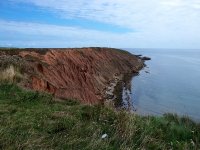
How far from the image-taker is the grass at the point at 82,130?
19.9 feet

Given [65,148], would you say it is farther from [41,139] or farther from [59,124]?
[59,124]

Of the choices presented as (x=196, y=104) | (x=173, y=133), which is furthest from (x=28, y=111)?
(x=196, y=104)

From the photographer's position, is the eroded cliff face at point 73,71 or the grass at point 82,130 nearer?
the grass at point 82,130

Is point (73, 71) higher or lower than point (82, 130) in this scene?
lower

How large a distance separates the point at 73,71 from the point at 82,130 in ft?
99.2

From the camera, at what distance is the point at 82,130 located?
22.6ft

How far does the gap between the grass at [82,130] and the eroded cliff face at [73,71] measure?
13.0ft

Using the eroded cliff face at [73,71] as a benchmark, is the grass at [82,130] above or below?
above

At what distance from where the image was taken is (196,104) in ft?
110

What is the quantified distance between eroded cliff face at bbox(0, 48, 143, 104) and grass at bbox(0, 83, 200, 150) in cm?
395

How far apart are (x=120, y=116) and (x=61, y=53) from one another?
40043mm

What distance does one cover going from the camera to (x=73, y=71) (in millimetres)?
36969

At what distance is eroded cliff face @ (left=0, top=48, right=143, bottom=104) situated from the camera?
70.2ft

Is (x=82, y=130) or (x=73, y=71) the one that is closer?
(x=82, y=130)
